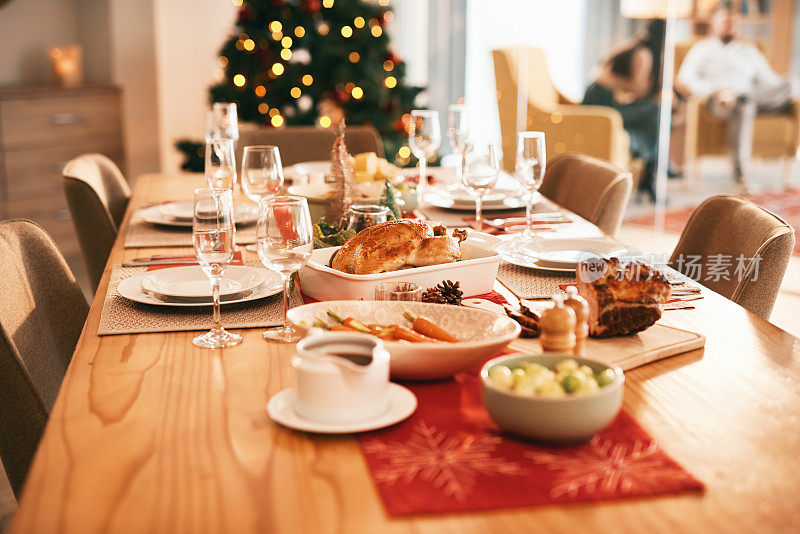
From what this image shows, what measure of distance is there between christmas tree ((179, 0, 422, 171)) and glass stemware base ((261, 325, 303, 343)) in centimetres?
339

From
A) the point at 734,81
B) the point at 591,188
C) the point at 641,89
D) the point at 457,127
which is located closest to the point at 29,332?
the point at 457,127

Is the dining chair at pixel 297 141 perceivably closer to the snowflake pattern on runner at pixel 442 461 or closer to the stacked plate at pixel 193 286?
the stacked plate at pixel 193 286

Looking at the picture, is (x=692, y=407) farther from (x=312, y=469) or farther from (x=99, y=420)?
(x=99, y=420)

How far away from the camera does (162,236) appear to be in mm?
2006

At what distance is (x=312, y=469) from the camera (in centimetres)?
87

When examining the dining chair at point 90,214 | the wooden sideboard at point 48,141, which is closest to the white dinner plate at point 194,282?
the dining chair at point 90,214

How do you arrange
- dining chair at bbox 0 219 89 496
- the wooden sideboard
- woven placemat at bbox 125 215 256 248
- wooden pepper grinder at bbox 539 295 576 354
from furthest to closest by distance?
the wooden sideboard → woven placemat at bbox 125 215 256 248 → dining chair at bbox 0 219 89 496 → wooden pepper grinder at bbox 539 295 576 354

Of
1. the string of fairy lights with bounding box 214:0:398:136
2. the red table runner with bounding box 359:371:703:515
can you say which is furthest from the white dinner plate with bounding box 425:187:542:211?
the string of fairy lights with bounding box 214:0:398:136

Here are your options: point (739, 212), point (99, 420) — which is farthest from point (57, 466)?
point (739, 212)

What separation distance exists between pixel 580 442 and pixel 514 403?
9 centimetres

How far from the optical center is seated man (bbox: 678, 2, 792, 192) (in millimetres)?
4801

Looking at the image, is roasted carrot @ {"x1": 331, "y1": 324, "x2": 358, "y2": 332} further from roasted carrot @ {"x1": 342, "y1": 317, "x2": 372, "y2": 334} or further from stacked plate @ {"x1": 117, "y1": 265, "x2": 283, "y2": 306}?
stacked plate @ {"x1": 117, "y1": 265, "x2": 283, "y2": 306}

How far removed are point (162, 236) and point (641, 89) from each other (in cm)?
407

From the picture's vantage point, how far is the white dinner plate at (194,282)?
4.71ft
